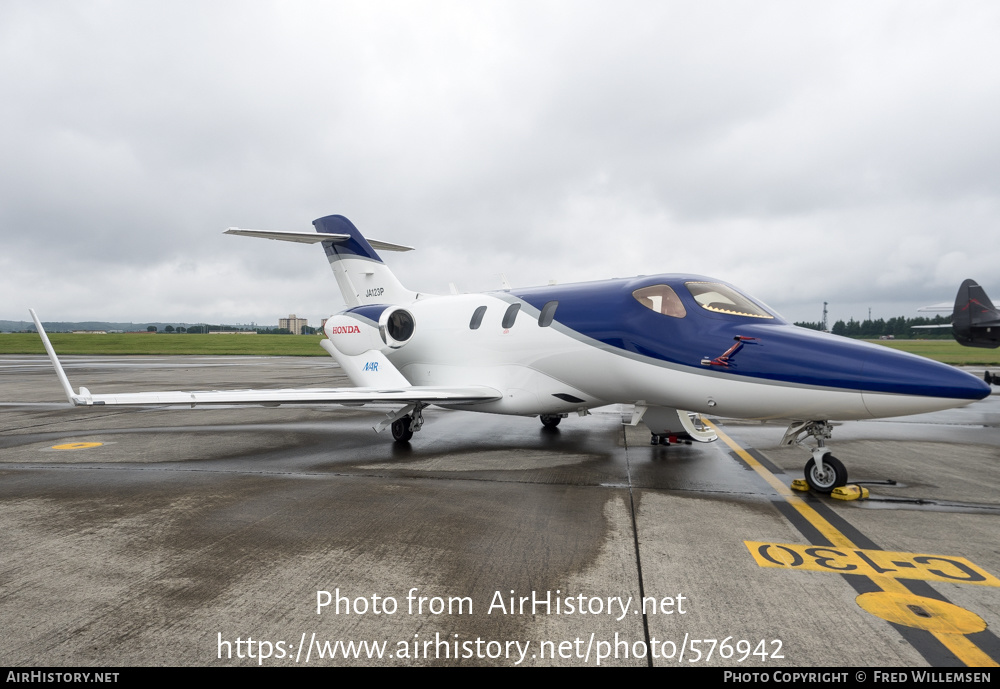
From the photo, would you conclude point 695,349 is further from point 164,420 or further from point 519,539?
point 164,420

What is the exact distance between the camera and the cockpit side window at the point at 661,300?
24.0 feet

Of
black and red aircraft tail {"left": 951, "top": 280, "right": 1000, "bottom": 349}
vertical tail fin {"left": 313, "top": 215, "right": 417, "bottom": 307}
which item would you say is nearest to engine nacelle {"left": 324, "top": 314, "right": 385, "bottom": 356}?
vertical tail fin {"left": 313, "top": 215, "right": 417, "bottom": 307}

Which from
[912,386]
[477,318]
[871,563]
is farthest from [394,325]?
[871,563]

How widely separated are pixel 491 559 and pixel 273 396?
469 cm

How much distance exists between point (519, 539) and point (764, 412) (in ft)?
11.4

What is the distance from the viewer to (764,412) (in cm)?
648

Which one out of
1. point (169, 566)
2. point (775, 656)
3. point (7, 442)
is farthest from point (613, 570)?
point (7, 442)

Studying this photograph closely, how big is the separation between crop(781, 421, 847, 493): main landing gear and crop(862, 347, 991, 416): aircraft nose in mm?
813

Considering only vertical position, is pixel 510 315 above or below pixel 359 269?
below

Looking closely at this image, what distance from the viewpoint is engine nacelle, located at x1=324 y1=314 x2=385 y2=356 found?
11352 millimetres

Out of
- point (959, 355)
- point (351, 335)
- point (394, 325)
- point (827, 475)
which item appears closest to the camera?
point (827, 475)

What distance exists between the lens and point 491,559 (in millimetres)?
4281

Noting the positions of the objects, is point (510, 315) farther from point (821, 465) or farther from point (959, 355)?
point (959, 355)

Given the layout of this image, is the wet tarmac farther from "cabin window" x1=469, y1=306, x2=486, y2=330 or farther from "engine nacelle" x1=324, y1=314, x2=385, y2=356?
"engine nacelle" x1=324, y1=314, x2=385, y2=356
